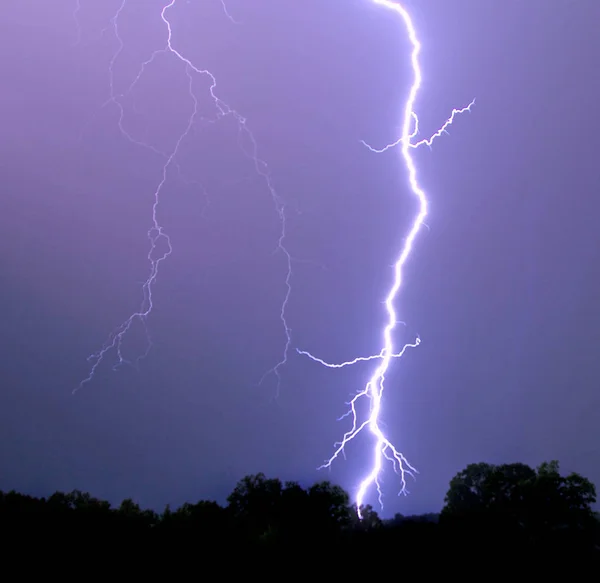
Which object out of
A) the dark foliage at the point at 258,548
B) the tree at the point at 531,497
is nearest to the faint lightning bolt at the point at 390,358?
the tree at the point at 531,497

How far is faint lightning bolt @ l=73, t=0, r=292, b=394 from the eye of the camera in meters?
7.64

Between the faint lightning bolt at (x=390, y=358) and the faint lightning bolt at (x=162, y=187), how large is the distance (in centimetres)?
148

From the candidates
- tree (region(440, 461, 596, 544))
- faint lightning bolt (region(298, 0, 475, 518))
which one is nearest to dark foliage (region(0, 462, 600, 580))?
tree (region(440, 461, 596, 544))

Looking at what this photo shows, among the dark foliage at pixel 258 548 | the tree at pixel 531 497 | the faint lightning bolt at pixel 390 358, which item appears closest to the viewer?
the dark foliage at pixel 258 548

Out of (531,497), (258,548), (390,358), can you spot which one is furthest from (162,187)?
(531,497)

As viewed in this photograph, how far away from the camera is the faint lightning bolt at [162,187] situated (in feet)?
25.1

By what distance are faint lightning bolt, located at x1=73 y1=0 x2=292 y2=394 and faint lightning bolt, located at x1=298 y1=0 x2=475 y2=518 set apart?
148 centimetres

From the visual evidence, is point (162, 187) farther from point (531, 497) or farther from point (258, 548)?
point (531, 497)

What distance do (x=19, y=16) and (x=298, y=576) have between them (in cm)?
869

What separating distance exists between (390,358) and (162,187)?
4.63 meters

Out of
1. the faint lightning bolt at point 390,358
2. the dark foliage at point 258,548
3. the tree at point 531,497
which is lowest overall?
the dark foliage at point 258,548

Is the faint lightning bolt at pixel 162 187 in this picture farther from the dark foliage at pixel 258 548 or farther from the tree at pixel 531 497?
the tree at pixel 531 497

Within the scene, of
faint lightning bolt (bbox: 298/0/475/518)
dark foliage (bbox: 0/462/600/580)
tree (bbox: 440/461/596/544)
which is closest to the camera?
dark foliage (bbox: 0/462/600/580)

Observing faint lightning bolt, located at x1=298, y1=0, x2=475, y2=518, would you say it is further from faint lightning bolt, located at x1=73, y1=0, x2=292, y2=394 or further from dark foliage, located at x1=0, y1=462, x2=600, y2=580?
dark foliage, located at x1=0, y1=462, x2=600, y2=580
